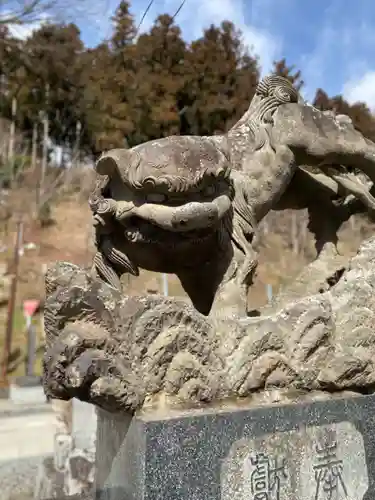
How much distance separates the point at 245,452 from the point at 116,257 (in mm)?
939

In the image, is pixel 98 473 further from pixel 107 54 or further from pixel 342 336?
pixel 107 54

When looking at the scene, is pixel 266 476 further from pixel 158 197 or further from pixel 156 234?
pixel 158 197

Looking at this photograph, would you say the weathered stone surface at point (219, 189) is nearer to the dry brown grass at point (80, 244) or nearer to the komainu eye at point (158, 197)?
the komainu eye at point (158, 197)

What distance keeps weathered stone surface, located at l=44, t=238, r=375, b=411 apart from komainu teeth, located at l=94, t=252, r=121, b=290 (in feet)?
1.05

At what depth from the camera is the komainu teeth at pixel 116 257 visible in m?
2.21

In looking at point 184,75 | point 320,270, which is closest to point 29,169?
point 184,75

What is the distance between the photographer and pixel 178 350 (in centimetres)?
185

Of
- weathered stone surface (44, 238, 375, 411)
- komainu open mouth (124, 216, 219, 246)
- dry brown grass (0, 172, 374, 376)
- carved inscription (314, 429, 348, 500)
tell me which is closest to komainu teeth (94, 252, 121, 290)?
komainu open mouth (124, 216, 219, 246)

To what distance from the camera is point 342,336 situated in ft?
7.18

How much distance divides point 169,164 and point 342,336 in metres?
1.03

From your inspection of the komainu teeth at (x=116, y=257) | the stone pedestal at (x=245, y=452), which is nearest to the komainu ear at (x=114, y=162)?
the komainu teeth at (x=116, y=257)

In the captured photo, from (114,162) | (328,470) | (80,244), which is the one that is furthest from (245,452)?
(80,244)

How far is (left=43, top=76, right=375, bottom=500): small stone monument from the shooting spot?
1738mm

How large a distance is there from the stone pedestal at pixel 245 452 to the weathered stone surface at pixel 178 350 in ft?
0.29
